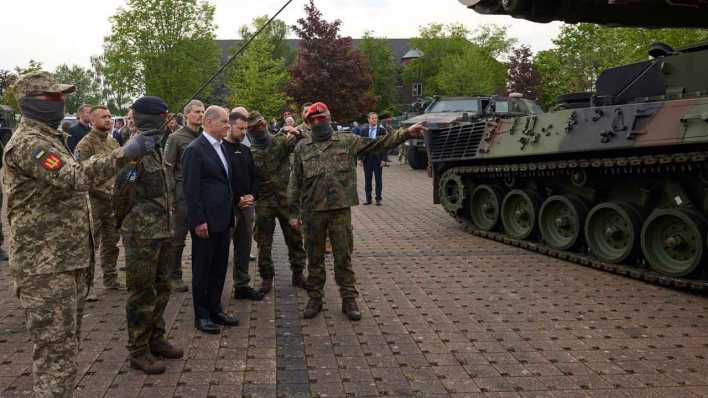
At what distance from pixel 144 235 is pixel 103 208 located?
8.35ft

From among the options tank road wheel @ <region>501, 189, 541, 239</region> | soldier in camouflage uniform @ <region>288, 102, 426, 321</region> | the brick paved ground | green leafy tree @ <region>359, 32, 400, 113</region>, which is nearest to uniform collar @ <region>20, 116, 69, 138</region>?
the brick paved ground

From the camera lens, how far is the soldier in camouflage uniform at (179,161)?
6.86 meters

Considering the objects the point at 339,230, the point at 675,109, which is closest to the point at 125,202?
the point at 339,230

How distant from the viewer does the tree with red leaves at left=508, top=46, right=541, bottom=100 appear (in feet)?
163

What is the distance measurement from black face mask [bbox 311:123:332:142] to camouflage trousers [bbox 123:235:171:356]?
1912 millimetres

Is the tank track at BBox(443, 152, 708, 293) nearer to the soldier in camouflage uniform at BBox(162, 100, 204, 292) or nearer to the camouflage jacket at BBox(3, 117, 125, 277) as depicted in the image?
the soldier in camouflage uniform at BBox(162, 100, 204, 292)

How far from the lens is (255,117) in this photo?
7.08m

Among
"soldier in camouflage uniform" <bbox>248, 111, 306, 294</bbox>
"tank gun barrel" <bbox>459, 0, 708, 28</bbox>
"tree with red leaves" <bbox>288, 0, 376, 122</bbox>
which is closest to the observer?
"tank gun barrel" <bbox>459, 0, 708, 28</bbox>

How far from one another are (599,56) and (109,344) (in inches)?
1085

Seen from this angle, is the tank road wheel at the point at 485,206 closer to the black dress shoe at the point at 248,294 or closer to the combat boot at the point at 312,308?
the black dress shoe at the point at 248,294

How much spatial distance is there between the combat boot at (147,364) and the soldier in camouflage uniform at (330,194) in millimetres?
1683

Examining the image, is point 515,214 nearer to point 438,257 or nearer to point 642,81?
point 438,257

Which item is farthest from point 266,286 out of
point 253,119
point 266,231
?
point 253,119

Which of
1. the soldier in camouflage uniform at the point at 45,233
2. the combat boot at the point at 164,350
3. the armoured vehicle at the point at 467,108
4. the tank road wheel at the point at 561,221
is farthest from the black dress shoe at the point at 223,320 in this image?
the armoured vehicle at the point at 467,108
